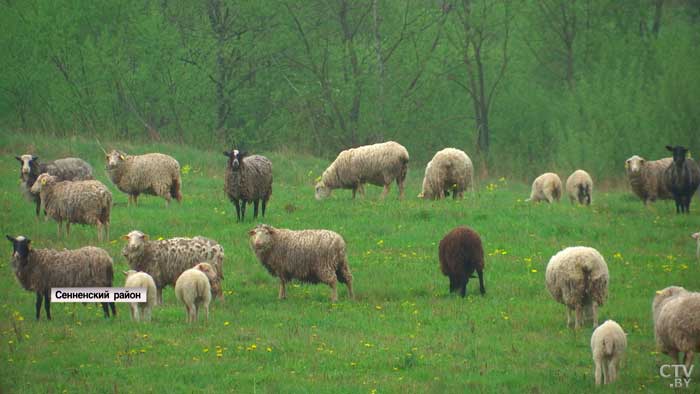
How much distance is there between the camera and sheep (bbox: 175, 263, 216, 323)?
54.1 ft

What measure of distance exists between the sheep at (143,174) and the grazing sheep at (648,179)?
1143 centimetres

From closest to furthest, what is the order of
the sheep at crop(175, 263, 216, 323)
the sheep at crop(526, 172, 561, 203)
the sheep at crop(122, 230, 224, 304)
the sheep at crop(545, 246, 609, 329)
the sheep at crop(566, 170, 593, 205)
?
the sheep at crop(545, 246, 609, 329), the sheep at crop(175, 263, 216, 323), the sheep at crop(122, 230, 224, 304), the sheep at crop(566, 170, 593, 205), the sheep at crop(526, 172, 561, 203)

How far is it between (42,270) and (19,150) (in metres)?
18.0

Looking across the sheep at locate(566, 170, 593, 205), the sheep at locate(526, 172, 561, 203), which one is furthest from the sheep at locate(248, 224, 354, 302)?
the sheep at locate(566, 170, 593, 205)

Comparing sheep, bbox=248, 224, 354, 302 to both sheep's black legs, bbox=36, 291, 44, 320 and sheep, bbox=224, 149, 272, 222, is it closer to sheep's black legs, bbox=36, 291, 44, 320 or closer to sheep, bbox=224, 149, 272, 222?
sheep's black legs, bbox=36, 291, 44, 320

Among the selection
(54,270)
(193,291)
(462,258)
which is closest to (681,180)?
(462,258)

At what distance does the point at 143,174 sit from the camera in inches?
1060

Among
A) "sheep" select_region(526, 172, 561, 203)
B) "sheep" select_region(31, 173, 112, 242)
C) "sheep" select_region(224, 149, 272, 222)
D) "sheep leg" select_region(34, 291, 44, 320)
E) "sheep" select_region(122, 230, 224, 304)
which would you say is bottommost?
"sheep leg" select_region(34, 291, 44, 320)

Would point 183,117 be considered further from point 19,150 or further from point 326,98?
point 19,150

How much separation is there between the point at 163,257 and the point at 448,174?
35.3 ft

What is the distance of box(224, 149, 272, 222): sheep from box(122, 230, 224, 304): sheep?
611 centimetres

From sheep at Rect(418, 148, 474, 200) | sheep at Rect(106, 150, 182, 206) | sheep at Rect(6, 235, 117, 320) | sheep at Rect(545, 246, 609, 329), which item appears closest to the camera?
sheep at Rect(545, 246, 609, 329)

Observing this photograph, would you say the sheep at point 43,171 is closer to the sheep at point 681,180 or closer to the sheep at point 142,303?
the sheep at point 142,303

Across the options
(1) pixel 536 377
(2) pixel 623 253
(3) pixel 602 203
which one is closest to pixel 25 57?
(3) pixel 602 203
